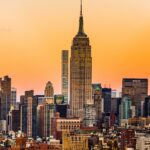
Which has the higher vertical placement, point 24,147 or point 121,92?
point 121,92

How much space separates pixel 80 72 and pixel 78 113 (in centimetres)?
592

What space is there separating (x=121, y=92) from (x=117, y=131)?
35.7 feet

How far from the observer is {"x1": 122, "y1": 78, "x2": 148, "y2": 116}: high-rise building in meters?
42.9

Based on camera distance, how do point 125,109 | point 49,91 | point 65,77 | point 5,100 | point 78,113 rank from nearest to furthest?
point 125,109 < point 49,91 < point 5,100 < point 78,113 < point 65,77

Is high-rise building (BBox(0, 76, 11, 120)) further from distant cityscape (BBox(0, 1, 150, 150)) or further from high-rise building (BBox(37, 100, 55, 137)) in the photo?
high-rise building (BBox(37, 100, 55, 137))

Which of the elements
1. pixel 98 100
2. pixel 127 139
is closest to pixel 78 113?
pixel 98 100

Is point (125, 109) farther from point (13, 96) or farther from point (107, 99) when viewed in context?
point (13, 96)

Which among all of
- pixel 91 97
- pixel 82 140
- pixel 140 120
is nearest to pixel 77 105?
pixel 91 97

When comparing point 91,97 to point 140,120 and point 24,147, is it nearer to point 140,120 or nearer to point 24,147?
point 140,120

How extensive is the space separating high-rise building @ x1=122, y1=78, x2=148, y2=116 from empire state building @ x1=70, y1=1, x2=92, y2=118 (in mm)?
2352

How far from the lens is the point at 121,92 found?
148 ft

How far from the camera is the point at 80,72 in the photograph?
51531 mm

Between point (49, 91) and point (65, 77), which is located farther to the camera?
point (65, 77)

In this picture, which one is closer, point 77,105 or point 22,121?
point 22,121
